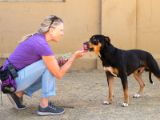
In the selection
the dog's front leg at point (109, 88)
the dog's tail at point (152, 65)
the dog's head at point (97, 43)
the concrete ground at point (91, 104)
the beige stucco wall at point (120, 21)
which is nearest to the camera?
the concrete ground at point (91, 104)

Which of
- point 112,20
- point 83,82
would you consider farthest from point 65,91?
point 112,20

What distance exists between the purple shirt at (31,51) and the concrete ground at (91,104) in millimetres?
731

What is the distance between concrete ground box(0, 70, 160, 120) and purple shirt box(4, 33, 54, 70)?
731mm

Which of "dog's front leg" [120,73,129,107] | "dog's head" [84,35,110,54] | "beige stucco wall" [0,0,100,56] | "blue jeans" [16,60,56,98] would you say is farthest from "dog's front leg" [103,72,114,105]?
"beige stucco wall" [0,0,100,56]

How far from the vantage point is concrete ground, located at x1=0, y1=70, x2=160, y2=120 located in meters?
6.59

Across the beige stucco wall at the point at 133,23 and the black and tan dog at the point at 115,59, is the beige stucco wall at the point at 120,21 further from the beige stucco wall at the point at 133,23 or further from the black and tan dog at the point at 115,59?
the black and tan dog at the point at 115,59

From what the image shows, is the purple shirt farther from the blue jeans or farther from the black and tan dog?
the black and tan dog

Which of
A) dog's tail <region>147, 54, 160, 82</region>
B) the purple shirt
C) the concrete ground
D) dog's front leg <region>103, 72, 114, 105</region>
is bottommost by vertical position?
the concrete ground

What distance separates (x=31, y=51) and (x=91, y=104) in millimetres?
1316

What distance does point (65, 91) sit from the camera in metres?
8.13

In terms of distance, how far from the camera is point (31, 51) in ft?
21.2

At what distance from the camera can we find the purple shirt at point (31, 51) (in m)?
6.38

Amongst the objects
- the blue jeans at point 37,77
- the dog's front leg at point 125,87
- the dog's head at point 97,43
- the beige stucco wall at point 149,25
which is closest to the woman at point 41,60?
the blue jeans at point 37,77

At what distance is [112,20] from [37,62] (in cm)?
349
